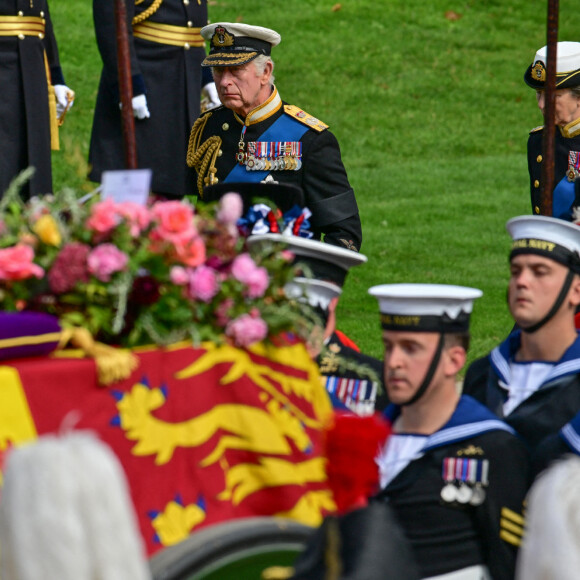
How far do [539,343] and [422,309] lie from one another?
2.35ft

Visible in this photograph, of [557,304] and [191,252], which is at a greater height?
[191,252]

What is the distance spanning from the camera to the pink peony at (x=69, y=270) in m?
3.03

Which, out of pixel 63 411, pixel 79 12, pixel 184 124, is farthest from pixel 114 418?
pixel 79 12

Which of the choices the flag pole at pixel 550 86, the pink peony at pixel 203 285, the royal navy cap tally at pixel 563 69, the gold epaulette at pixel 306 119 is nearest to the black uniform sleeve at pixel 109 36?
the gold epaulette at pixel 306 119

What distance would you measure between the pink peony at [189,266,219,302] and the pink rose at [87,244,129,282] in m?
0.17

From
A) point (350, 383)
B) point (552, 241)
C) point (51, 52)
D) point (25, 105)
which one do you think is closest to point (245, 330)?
point (350, 383)

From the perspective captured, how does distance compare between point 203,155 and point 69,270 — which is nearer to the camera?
point 69,270

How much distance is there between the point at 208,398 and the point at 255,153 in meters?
3.17

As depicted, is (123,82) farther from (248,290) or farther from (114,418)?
(114,418)

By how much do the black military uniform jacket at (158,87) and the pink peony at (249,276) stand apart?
13.0 feet

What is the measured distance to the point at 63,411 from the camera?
9.14ft

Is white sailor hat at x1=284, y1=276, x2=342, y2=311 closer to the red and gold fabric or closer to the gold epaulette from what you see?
the red and gold fabric

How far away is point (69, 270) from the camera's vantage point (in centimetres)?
303

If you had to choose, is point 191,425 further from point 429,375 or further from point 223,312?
point 429,375
